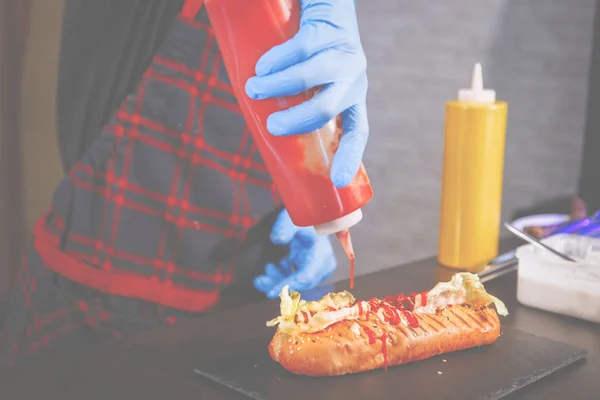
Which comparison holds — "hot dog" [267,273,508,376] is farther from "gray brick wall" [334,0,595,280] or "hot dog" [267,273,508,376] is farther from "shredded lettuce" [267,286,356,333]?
"gray brick wall" [334,0,595,280]

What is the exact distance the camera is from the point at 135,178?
1.41 meters

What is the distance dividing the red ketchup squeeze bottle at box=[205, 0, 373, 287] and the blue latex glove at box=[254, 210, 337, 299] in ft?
1.62

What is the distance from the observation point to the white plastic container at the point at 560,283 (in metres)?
1.20

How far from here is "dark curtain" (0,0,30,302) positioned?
1393 millimetres

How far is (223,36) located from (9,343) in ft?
2.76

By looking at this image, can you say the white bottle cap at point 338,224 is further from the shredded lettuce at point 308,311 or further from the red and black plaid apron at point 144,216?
the red and black plaid apron at point 144,216

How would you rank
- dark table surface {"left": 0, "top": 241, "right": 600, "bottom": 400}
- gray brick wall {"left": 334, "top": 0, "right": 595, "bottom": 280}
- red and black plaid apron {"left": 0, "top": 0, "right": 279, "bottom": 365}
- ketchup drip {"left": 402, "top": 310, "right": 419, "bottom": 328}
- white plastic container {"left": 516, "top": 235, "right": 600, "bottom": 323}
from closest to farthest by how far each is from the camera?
dark table surface {"left": 0, "top": 241, "right": 600, "bottom": 400} → ketchup drip {"left": 402, "top": 310, "right": 419, "bottom": 328} → white plastic container {"left": 516, "top": 235, "right": 600, "bottom": 323} → red and black plaid apron {"left": 0, "top": 0, "right": 279, "bottom": 365} → gray brick wall {"left": 334, "top": 0, "right": 595, "bottom": 280}

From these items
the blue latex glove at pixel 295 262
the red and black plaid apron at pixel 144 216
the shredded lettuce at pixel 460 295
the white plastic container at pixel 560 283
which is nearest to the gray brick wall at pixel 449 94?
the blue latex glove at pixel 295 262

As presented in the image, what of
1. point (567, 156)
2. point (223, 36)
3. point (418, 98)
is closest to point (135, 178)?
point (223, 36)

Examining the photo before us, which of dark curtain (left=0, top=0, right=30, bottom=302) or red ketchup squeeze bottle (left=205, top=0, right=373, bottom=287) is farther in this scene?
dark curtain (left=0, top=0, right=30, bottom=302)

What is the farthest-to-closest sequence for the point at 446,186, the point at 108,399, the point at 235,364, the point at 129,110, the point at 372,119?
1. the point at 372,119
2. the point at 446,186
3. the point at 129,110
4. the point at 235,364
5. the point at 108,399

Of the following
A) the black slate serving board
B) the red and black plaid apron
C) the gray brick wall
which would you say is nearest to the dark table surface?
the black slate serving board

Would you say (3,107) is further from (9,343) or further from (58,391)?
(58,391)

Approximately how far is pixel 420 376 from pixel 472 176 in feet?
1.98
